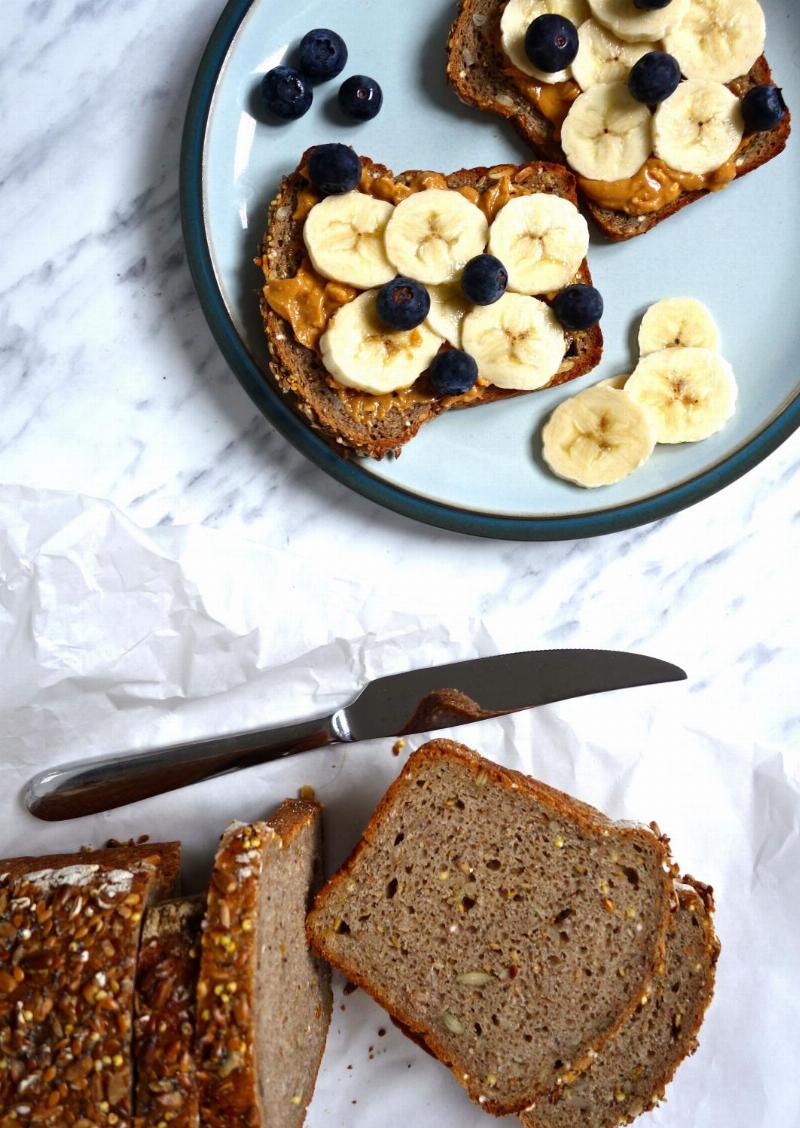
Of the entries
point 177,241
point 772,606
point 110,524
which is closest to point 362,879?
point 110,524

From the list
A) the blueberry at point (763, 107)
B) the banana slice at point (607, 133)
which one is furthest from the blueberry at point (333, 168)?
the blueberry at point (763, 107)

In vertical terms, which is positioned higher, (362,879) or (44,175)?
(44,175)

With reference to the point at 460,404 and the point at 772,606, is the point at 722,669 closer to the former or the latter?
the point at 772,606

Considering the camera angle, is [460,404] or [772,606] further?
[772,606]

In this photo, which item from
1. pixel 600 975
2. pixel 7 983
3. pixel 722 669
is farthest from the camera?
pixel 722 669

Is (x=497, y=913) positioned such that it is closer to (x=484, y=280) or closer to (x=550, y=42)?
(x=484, y=280)

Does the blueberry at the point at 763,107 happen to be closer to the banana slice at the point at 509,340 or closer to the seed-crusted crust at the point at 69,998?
the banana slice at the point at 509,340

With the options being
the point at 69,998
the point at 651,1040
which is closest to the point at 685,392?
the point at 651,1040
